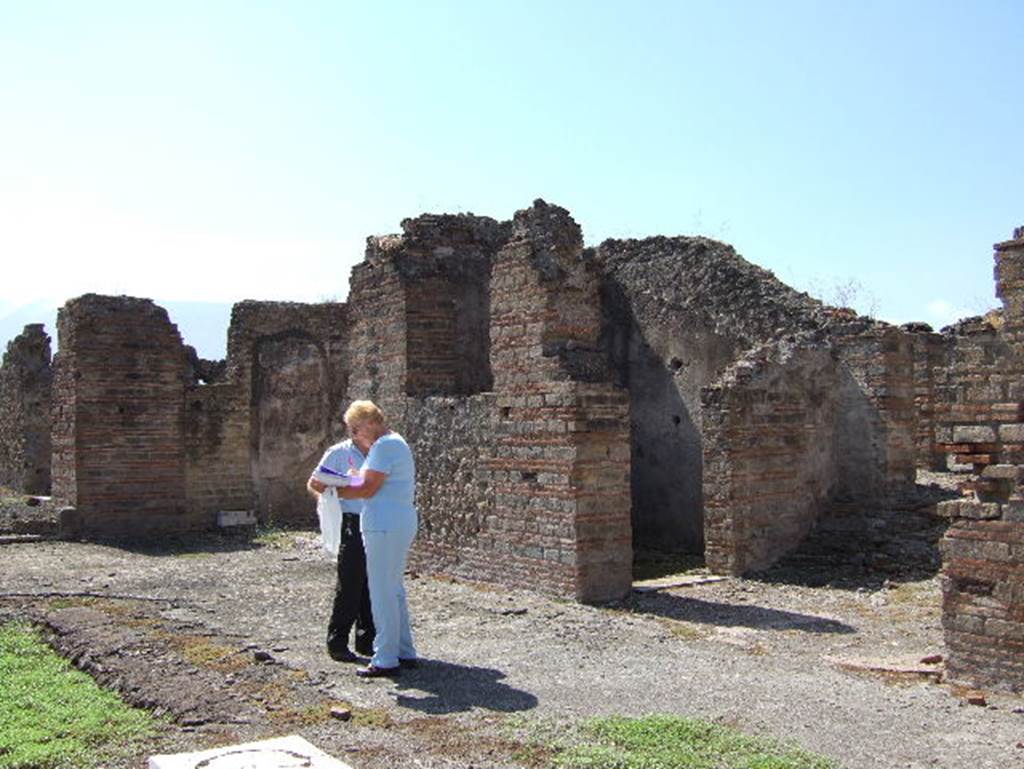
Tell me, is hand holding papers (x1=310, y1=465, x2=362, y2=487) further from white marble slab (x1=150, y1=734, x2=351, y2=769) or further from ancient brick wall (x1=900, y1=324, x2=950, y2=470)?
ancient brick wall (x1=900, y1=324, x2=950, y2=470)

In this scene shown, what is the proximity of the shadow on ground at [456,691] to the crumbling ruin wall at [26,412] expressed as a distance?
1521 cm

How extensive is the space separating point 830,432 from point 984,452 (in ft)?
19.5

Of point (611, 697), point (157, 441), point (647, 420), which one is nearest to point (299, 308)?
point (157, 441)

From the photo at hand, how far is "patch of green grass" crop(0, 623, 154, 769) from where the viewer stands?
Answer: 16.0 feet

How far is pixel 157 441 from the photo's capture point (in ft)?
50.1

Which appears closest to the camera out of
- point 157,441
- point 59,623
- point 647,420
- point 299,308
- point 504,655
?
point 504,655

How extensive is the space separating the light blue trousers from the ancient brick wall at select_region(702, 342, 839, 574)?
4.77 meters

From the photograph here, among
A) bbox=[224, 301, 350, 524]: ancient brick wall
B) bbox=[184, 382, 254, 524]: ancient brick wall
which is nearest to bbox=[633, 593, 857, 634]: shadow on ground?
bbox=[184, 382, 254, 524]: ancient brick wall

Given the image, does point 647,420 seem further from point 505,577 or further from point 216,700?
point 216,700

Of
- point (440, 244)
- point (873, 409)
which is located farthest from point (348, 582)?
point (873, 409)

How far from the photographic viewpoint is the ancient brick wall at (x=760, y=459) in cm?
1053

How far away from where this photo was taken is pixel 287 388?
17438 mm

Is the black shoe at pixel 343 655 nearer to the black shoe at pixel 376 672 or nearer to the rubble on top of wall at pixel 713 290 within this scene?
the black shoe at pixel 376 672

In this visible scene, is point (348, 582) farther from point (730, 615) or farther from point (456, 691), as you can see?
point (730, 615)
